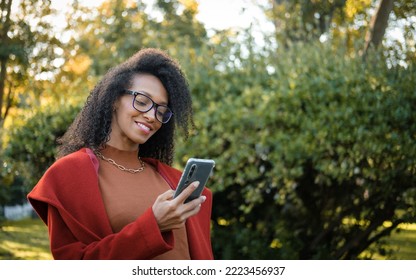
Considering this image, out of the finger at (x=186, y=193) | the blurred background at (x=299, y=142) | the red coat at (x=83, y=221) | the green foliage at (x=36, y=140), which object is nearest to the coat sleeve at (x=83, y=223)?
the red coat at (x=83, y=221)

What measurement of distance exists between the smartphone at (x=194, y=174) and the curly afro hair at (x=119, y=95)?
46 cm

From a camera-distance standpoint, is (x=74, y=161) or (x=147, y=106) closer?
(x=74, y=161)

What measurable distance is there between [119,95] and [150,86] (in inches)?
5.6

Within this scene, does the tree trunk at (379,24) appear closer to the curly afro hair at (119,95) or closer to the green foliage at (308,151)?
the green foliage at (308,151)

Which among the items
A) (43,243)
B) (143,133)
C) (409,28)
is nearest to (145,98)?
(143,133)

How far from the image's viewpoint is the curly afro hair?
2.79m

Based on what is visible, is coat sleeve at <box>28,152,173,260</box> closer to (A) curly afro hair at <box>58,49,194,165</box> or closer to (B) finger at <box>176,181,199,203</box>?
(B) finger at <box>176,181,199,203</box>

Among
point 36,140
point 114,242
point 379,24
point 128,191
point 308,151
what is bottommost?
point 36,140

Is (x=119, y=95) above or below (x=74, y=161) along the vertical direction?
above

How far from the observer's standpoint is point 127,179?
8.84ft

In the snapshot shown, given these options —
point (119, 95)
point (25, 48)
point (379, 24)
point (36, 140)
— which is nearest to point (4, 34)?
point (25, 48)

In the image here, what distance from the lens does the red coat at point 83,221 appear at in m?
2.38

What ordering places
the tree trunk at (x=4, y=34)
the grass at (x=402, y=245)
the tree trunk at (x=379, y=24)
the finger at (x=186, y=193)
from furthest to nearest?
the tree trunk at (x=4, y=34), the tree trunk at (x=379, y=24), the grass at (x=402, y=245), the finger at (x=186, y=193)

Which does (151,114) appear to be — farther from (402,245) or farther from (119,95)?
(402,245)
